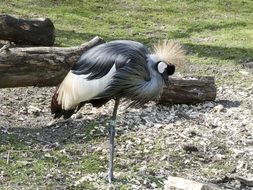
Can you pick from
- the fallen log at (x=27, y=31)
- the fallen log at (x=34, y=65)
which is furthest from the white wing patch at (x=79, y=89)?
the fallen log at (x=27, y=31)

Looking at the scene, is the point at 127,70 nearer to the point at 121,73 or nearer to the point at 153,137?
the point at 121,73

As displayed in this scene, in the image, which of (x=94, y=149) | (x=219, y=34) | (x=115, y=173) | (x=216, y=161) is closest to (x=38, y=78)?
(x=94, y=149)

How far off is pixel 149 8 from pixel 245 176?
6.37 meters

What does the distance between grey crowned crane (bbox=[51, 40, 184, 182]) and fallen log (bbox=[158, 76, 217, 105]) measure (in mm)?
1608

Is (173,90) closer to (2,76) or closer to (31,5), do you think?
(2,76)

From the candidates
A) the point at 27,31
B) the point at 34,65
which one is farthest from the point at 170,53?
the point at 27,31

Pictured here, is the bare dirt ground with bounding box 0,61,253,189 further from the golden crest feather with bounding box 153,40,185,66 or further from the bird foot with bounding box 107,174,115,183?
the golden crest feather with bounding box 153,40,185,66

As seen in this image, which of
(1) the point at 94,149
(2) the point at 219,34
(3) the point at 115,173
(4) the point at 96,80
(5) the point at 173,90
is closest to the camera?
(4) the point at 96,80

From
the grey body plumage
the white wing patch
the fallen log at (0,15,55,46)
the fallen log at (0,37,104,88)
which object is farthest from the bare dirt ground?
the fallen log at (0,15,55,46)

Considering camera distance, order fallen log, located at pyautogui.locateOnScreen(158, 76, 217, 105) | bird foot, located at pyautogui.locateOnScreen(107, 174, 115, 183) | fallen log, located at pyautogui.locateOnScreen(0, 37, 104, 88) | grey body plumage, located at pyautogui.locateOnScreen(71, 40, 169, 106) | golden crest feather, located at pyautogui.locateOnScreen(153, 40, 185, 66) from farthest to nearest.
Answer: fallen log, located at pyautogui.locateOnScreen(158, 76, 217, 105) → fallen log, located at pyautogui.locateOnScreen(0, 37, 104, 88) → bird foot, located at pyautogui.locateOnScreen(107, 174, 115, 183) → golden crest feather, located at pyautogui.locateOnScreen(153, 40, 185, 66) → grey body plumage, located at pyautogui.locateOnScreen(71, 40, 169, 106)

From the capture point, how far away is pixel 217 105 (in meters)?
5.88

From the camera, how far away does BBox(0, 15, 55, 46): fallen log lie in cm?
684

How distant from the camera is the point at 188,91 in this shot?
578 cm

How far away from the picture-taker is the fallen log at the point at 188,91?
5.71 meters
